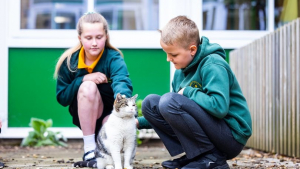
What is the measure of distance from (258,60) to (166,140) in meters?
2.33

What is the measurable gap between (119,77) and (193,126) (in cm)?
93

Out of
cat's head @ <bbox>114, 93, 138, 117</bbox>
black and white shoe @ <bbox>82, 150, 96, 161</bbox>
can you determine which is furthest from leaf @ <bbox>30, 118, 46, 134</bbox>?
cat's head @ <bbox>114, 93, 138, 117</bbox>

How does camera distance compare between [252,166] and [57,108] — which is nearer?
[252,166]

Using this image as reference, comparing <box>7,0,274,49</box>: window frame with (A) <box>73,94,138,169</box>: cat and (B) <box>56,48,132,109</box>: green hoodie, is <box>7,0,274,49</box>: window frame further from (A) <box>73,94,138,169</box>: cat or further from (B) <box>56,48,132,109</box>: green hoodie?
(A) <box>73,94,138,169</box>: cat

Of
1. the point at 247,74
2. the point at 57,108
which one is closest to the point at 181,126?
the point at 247,74

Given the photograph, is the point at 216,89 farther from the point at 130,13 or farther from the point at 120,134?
the point at 130,13

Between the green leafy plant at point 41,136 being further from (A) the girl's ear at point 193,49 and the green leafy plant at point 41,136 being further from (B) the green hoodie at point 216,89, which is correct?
(A) the girl's ear at point 193,49

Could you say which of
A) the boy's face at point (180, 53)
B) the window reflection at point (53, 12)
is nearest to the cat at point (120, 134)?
the boy's face at point (180, 53)

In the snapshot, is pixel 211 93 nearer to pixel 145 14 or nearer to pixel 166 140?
pixel 166 140

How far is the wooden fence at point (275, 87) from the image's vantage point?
172 inches

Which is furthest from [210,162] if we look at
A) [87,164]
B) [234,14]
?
[234,14]

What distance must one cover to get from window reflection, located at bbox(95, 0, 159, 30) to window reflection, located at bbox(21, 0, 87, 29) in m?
0.32

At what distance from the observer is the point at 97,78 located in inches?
156

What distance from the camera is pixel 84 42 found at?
3916 millimetres
